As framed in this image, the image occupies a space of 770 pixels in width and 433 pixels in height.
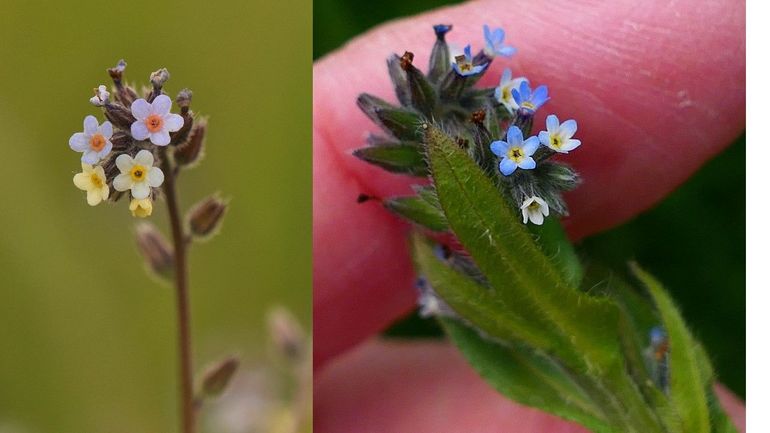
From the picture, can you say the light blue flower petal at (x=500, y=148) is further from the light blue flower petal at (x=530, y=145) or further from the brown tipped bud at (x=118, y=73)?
the brown tipped bud at (x=118, y=73)

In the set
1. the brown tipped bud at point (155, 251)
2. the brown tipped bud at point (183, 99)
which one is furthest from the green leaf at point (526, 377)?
the brown tipped bud at point (183, 99)

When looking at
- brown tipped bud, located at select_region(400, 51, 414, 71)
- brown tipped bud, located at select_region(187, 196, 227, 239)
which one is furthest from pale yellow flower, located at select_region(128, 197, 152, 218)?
brown tipped bud, located at select_region(400, 51, 414, 71)

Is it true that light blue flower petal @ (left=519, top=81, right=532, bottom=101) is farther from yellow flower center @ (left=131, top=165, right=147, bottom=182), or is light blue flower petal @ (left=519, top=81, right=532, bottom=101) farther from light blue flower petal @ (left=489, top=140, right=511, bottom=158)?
yellow flower center @ (left=131, top=165, right=147, bottom=182)

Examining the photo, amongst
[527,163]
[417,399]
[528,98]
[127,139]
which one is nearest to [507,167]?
[527,163]

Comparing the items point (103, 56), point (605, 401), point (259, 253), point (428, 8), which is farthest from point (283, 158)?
point (428, 8)

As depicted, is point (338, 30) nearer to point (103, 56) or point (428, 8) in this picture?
point (428, 8)

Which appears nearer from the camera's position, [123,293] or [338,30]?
[123,293]
